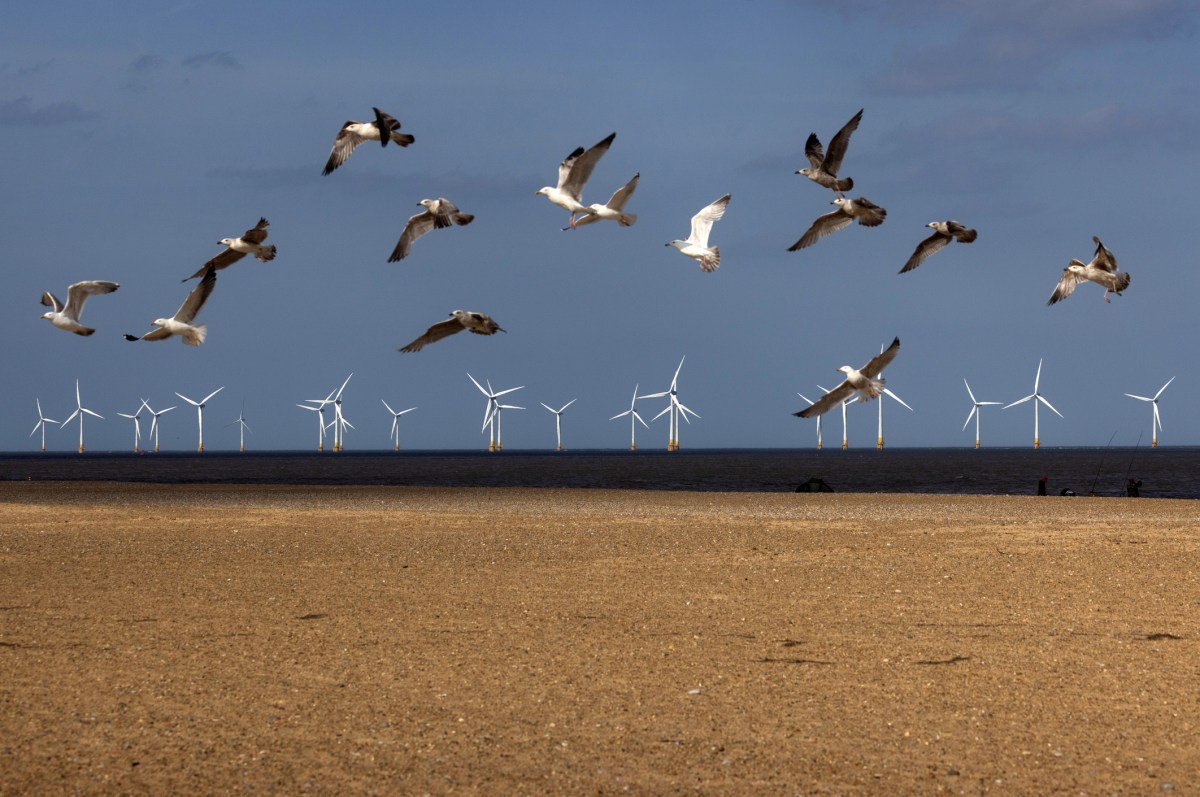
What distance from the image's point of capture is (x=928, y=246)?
2602 centimetres

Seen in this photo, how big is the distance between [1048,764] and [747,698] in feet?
10.2

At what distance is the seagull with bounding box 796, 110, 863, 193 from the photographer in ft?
79.9

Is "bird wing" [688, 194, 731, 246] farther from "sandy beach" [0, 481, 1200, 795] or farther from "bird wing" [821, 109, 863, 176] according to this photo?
"sandy beach" [0, 481, 1200, 795]

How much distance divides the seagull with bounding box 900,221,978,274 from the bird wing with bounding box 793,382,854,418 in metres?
3.06

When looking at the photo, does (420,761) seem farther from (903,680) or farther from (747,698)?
(903,680)

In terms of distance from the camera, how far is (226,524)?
109ft

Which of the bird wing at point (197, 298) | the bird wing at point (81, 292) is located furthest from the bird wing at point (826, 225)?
the bird wing at point (81, 292)

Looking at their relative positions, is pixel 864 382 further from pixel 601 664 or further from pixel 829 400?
pixel 601 664

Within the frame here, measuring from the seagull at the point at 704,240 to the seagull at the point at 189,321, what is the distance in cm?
921

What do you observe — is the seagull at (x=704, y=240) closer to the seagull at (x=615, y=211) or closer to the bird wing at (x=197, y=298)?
the seagull at (x=615, y=211)

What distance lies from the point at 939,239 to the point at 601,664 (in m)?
14.6

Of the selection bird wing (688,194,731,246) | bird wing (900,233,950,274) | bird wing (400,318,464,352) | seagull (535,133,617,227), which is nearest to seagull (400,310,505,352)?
bird wing (400,318,464,352)

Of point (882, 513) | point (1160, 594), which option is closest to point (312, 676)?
point (1160, 594)

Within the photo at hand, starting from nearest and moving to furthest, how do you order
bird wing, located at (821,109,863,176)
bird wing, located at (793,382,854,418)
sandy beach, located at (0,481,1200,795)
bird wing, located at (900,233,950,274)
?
sandy beach, located at (0,481,1200,795) → bird wing, located at (793,382,854,418) → bird wing, located at (821,109,863,176) → bird wing, located at (900,233,950,274)
